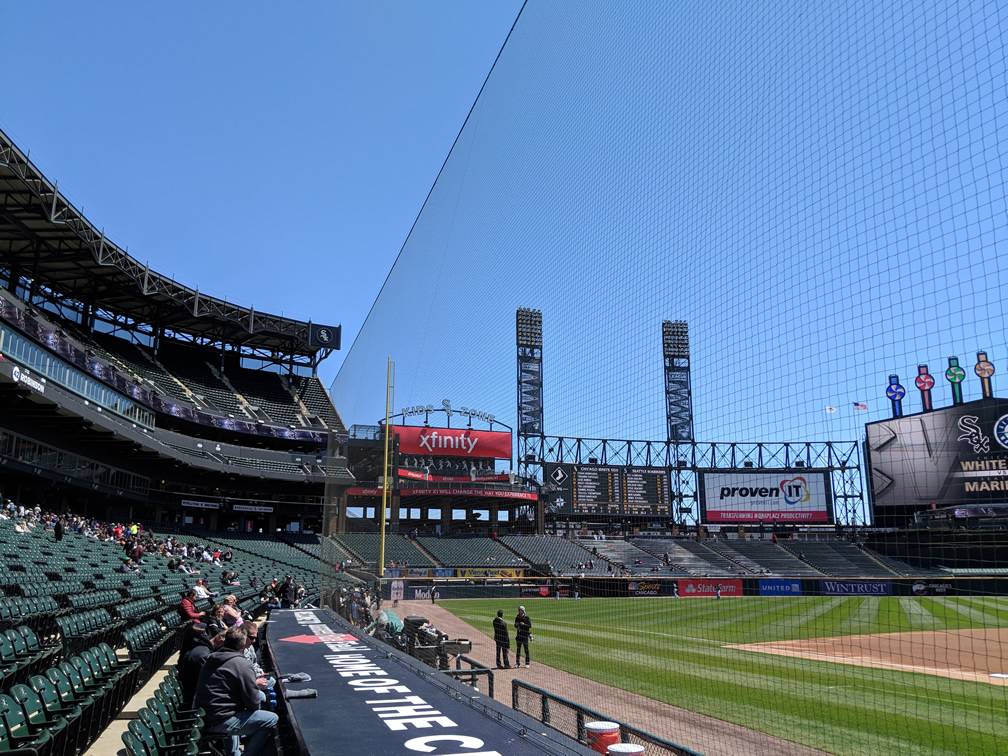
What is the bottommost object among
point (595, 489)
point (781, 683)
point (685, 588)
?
point (685, 588)

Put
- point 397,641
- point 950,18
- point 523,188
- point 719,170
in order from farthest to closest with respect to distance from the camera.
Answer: point 397,641, point 523,188, point 719,170, point 950,18

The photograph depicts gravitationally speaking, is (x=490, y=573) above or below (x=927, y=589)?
above

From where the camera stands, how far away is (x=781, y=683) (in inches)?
495

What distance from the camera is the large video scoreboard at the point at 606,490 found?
52031mm

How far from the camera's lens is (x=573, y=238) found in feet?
29.2

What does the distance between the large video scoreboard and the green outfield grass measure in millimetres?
26724

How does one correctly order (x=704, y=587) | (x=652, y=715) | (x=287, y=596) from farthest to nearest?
(x=704, y=587) < (x=287, y=596) < (x=652, y=715)

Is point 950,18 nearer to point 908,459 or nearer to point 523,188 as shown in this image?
point 523,188

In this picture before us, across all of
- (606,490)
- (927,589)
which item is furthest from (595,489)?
(927,589)

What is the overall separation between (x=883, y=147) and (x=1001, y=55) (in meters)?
0.93

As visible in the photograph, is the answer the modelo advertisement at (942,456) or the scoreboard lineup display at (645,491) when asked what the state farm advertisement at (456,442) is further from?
the modelo advertisement at (942,456)

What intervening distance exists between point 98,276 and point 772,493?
4760 cm

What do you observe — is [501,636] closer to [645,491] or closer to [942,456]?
[942,456]

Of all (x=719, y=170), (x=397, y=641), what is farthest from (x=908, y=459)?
(x=719, y=170)
